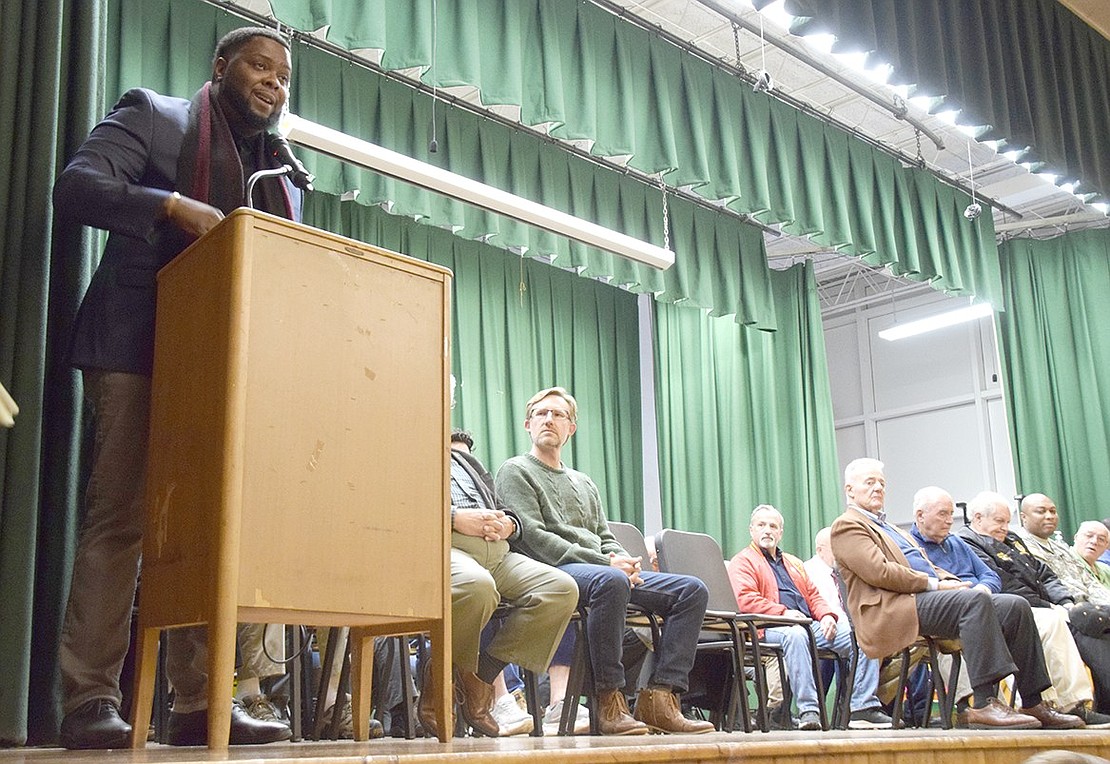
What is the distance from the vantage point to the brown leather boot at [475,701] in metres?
3.05

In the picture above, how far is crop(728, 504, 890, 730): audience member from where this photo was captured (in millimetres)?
4824

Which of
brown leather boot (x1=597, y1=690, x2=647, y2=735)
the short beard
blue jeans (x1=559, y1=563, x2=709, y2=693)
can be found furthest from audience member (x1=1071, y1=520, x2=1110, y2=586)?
the short beard

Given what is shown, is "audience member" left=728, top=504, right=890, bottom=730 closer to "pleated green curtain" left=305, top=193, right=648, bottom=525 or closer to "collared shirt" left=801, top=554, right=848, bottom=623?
"collared shirt" left=801, top=554, right=848, bottom=623

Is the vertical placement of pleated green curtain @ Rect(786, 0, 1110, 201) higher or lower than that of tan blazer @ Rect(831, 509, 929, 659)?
higher

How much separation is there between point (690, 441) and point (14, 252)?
6.73 metres

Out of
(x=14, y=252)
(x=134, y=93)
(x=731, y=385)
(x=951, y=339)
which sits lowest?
(x=14, y=252)

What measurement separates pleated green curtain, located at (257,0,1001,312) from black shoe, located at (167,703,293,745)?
2692 millimetres

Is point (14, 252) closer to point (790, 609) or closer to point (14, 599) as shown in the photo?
point (14, 599)

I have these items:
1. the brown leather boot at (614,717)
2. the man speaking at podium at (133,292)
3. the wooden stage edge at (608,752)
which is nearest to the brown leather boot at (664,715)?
the brown leather boot at (614,717)

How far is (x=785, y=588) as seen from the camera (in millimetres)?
5387

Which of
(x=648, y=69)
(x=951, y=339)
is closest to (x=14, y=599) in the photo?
(x=648, y=69)

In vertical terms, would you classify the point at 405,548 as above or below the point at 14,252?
below

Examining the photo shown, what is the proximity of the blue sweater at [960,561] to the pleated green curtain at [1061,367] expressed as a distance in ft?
11.8

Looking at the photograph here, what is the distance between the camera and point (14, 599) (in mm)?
1964
